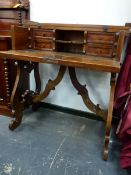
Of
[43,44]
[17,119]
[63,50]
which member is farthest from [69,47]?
[17,119]

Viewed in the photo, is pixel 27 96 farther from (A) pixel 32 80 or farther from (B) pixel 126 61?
(B) pixel 126 61

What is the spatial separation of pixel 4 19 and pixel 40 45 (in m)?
0.55

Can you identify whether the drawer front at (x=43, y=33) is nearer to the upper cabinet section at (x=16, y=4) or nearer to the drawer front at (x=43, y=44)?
the drawer front at (x=43, y=44)

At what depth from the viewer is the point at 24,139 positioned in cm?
158

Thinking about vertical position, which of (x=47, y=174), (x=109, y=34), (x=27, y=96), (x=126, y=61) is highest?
(x=109, y=34)

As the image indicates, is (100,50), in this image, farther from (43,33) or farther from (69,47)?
(43,33)

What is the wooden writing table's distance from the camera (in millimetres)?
1312

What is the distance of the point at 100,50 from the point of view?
4.85 ft

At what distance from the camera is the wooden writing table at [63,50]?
Answer: 4.31 feet

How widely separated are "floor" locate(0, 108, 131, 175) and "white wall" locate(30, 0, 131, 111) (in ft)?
0.77

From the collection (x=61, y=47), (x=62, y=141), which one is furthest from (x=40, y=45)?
(x=62, y=141)

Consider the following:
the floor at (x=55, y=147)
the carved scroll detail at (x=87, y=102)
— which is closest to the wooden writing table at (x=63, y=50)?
the carved scroll detail at (x=87, y=102)

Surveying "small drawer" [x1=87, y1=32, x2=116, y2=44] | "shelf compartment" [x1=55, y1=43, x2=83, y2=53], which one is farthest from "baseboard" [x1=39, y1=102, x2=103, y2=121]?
"small drawer" [x1=87, y1=32, x2=116, y2=44]

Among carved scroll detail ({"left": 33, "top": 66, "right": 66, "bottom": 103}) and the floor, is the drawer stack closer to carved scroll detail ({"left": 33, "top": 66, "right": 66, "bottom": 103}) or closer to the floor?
carved scroll detail ({"left": 33, "top": 66, "right": 66, "bottom": 103})
